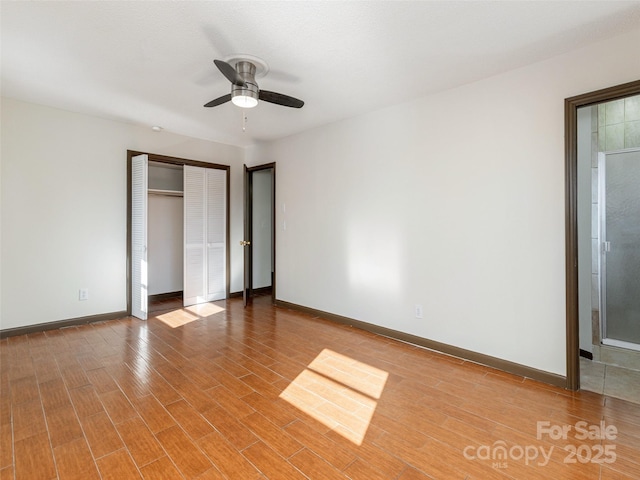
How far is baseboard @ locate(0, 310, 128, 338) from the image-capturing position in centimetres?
355

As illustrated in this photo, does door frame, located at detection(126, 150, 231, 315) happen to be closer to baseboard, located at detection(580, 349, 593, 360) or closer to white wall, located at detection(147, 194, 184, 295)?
white wall, located at detection(147, 194, 184, 295)

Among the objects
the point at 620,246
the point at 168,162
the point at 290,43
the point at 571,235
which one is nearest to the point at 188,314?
the point at 168,162

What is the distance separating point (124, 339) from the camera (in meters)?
3.54

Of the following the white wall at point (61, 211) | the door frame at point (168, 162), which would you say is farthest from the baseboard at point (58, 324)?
the door frame at point (168, 162)

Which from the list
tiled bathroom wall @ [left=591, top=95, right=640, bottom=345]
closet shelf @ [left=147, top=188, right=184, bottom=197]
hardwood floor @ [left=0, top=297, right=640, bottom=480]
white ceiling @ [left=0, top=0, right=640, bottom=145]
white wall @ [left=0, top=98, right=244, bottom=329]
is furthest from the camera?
closet shelf @ [left=147, top=188, right=184, bottom=197]

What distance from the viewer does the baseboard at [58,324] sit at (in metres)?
3.55

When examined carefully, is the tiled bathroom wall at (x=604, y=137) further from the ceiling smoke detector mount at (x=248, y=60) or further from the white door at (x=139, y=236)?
the white door at (x=139, y=236)

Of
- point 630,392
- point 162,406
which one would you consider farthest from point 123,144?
point 630,392

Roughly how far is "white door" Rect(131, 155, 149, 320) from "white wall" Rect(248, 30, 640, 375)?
229 cm

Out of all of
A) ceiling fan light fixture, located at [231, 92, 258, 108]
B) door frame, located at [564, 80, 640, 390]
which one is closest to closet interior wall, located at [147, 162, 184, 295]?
ceiling fan light fixture, located at [231, 92, 258, 108]

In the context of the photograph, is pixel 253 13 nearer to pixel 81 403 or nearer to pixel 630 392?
pixel 81 403

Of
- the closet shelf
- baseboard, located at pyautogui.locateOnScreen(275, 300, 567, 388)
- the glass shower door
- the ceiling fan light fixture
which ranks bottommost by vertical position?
baseboard, located at pyautogui.locateOnScreen(275, 300, 567, 388)

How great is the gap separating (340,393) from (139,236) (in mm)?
3421

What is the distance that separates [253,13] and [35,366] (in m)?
3.41
